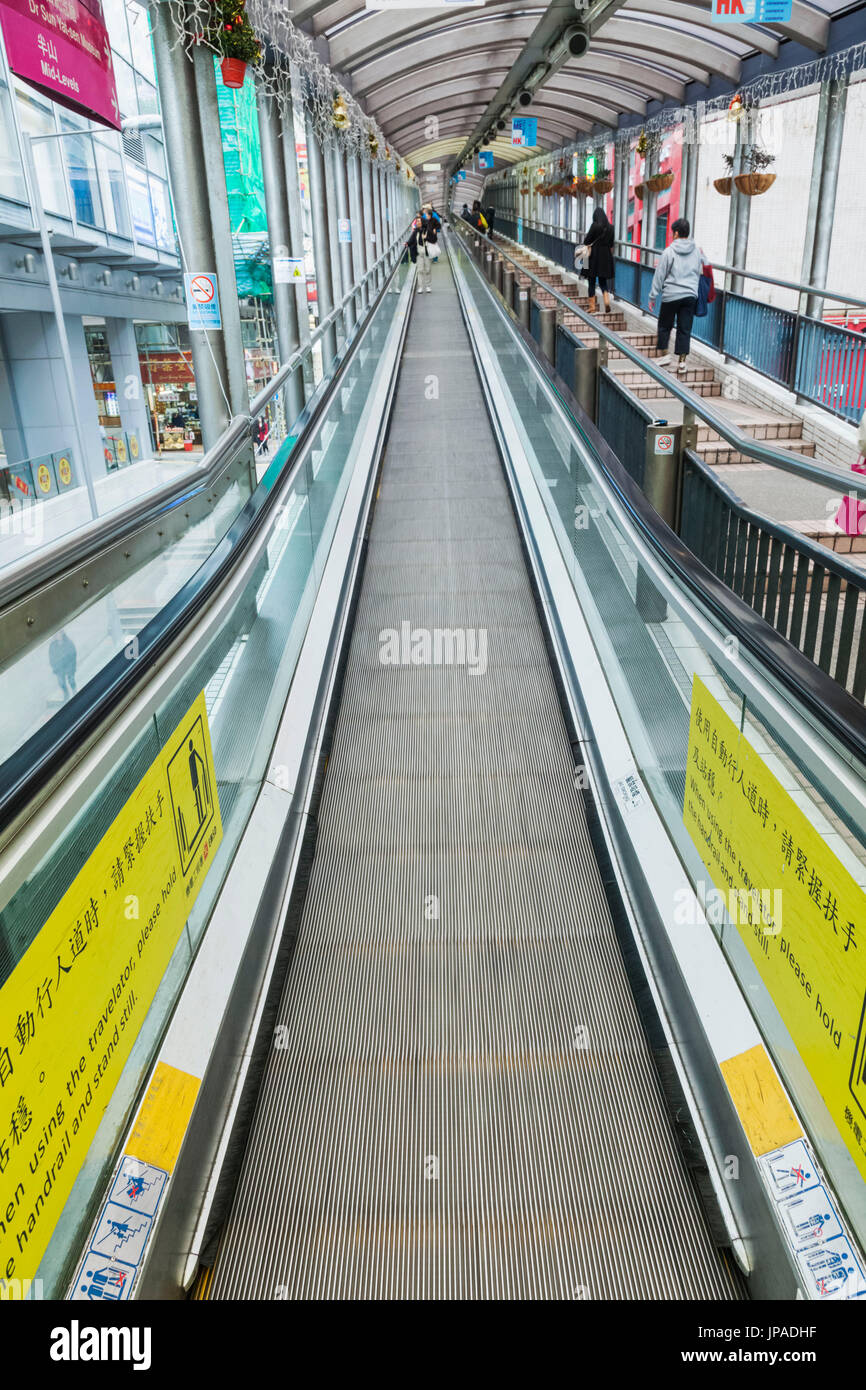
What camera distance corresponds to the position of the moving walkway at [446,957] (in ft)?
6.84

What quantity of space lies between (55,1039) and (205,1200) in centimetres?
95

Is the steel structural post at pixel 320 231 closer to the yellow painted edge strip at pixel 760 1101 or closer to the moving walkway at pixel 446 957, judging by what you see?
the moving walkway at pixel 446 957

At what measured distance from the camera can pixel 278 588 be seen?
14.3 feet

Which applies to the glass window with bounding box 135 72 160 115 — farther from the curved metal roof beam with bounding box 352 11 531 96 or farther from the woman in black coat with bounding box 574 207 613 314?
the woman in black coat with bounding box 574 207 613 314

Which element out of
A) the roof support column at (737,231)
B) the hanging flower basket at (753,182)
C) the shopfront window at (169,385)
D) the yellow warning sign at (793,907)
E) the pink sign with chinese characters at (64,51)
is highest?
the pink sign with chinese characters at (64,51)

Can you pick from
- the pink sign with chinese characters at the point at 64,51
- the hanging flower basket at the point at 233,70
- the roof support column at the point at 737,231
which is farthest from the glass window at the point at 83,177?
the roof support column at the point at 737,231

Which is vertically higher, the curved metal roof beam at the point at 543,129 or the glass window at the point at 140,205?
the curved metal roof beam at the point at 543,129

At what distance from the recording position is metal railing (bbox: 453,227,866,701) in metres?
3.49

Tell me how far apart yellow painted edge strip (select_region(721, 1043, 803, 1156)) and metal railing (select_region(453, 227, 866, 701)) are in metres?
1.28

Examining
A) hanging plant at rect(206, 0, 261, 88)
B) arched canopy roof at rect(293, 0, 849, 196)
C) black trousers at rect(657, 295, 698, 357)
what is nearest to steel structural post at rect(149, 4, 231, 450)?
hanging plant at rect(206, 0, 261, 88)

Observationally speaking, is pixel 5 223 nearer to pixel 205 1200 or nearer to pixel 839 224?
pixel 839 224

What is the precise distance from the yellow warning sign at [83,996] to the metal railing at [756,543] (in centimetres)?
189

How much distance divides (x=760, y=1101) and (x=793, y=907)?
0.54m
